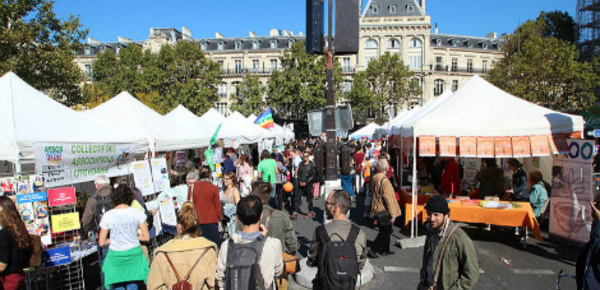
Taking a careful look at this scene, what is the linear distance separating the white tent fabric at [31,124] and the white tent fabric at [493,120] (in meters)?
6.19

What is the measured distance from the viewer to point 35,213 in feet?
16.7

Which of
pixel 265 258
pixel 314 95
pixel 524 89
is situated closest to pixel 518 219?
pixel 265 258

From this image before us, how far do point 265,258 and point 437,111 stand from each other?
6502mm

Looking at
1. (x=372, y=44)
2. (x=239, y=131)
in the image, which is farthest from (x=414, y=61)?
(x=239, y=131)

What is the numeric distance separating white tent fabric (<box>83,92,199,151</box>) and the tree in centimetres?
973

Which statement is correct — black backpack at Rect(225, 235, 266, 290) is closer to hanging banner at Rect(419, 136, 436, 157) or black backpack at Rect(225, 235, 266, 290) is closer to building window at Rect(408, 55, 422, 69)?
hanging banner at Rect(419, 136, 436, 157)

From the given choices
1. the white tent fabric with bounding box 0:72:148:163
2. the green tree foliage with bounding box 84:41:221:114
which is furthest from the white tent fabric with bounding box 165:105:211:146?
the green tree foliage with bounding box 84:41:221:114

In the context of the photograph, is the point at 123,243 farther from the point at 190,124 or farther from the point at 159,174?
the point at 190,124

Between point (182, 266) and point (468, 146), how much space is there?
677 cm

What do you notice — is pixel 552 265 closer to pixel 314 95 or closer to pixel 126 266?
pixel 126 266

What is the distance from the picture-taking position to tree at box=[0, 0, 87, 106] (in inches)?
635

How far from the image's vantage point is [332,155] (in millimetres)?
6145

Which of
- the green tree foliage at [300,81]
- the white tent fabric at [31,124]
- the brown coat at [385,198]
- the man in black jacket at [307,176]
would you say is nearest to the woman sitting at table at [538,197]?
the brown coat at [385,198]

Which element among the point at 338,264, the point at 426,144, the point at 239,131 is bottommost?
the point at 338,264
